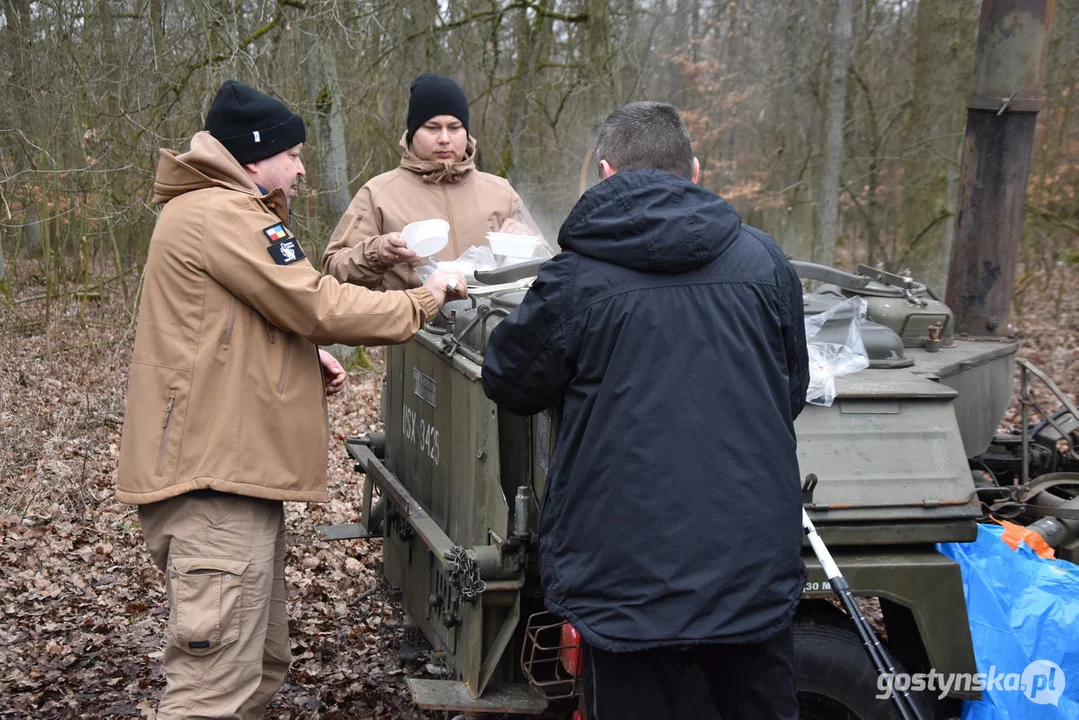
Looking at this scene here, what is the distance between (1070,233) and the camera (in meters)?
13.3

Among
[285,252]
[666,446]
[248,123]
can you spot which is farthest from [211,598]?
[666,446]

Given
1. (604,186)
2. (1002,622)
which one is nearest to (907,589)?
(1002,622)

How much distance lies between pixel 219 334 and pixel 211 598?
80cm

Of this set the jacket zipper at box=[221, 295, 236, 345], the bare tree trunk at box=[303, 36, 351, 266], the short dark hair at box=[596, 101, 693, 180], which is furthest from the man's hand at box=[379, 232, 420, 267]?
the bare tree trunk at box=[303, 36, 351, 266]

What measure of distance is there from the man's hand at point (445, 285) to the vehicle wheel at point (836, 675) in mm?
1555

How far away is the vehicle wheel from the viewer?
3076mm

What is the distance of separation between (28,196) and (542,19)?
6.94m

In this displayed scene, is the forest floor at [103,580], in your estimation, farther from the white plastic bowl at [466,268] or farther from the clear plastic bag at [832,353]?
the clear plastic bag at [832,353]

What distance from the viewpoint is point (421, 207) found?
14.9 ft

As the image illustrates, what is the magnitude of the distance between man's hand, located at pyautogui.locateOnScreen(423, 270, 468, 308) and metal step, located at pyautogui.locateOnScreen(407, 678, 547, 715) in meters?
1.28

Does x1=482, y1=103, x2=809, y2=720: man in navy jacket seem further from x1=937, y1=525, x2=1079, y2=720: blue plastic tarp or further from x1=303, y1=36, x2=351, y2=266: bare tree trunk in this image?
x1=303, y1=36, x2=351, y2=266: bare tree trunk

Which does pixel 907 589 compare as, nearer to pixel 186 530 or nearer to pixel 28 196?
pixel 186 530

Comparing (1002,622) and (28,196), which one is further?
(28,196)

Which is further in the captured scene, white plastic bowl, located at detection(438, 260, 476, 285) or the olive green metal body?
white plastic bowl, located at detection(438, 260, 476, 285)
